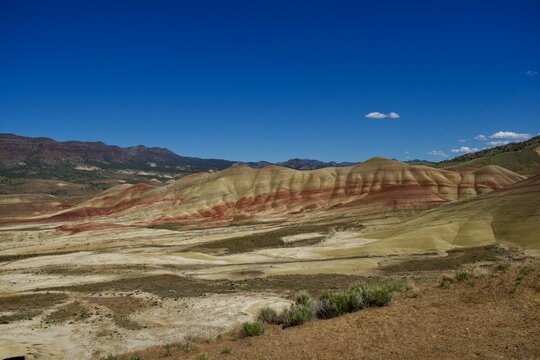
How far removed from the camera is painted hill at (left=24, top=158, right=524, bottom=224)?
400 ft

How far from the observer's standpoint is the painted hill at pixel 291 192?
12194 centimetres

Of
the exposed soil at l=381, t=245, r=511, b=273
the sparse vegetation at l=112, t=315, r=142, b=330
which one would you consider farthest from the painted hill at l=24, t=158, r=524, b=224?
the sparse vegetation at l=112, t=315, r=142, b=330

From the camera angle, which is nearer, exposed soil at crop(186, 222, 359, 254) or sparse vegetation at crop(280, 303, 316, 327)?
sparse vegetation at crop(280, 303, 316, 327)

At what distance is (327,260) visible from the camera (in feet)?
181

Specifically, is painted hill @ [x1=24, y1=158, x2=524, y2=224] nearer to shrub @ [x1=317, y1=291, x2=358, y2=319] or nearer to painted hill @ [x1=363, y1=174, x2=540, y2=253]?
painted hill @ [x1=363, y1=174, x2=540, y2=253]

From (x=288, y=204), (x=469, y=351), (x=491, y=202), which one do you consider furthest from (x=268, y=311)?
(x=288, y=204)

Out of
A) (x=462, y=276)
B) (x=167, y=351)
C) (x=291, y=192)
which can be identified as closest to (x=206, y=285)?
(x=167, y=351)

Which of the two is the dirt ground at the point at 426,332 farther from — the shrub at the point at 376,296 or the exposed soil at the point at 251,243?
the exposed soil at the point at 251,243


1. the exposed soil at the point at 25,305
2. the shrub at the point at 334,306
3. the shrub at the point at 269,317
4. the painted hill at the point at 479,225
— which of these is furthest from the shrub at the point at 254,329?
the painted hill at the point at 479,225

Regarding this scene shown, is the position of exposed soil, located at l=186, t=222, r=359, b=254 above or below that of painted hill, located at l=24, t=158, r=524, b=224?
below

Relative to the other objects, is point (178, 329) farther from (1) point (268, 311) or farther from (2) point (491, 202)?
(2) point (491, 202)

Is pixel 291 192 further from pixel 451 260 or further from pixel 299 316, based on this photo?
pixel 299 316

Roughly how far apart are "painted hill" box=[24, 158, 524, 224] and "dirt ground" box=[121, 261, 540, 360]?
95295mm

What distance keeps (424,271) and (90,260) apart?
41697mm
